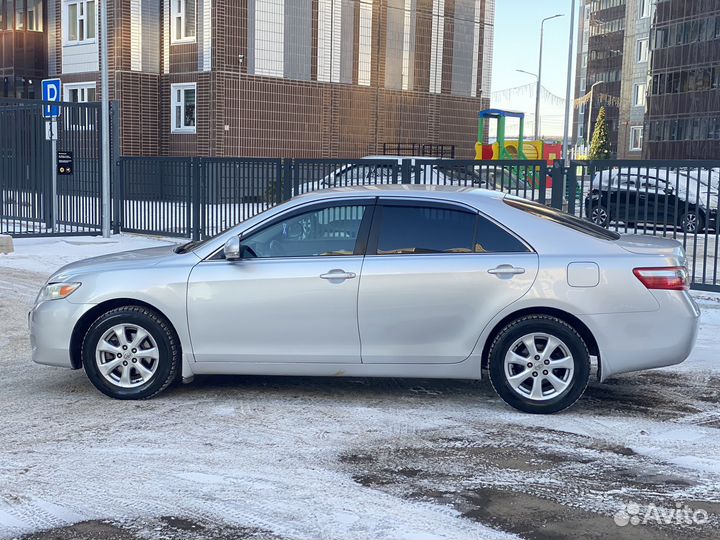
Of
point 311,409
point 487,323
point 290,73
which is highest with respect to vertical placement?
point 290,73

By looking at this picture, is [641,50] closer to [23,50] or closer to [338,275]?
[23,50]

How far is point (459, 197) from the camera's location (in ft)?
22.8

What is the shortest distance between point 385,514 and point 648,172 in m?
8.37

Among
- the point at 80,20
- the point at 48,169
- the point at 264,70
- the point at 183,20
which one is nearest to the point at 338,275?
the point at 48,169

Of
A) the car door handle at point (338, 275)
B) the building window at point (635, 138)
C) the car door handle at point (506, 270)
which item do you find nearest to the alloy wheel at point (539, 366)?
the car door handle at point (506, 270)

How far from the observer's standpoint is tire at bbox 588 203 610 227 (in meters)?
12.4

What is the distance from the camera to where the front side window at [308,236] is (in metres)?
6.94

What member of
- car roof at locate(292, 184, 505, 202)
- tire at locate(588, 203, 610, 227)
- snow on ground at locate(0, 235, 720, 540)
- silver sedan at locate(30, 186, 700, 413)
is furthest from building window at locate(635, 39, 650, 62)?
silver sedan at locate(30, 186, 700, 413)

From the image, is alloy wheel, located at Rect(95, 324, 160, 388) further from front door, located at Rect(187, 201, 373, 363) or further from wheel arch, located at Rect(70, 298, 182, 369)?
front door, located at Rect(187, 201, 373, 363)

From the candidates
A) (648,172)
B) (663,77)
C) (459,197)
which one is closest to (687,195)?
(648,172)

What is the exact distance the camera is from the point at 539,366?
6617mm

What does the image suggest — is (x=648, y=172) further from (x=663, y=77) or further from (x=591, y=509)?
(x=663, y=77)

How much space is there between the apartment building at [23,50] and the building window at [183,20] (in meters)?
6.39

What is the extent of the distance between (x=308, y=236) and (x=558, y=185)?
688 centimetres
